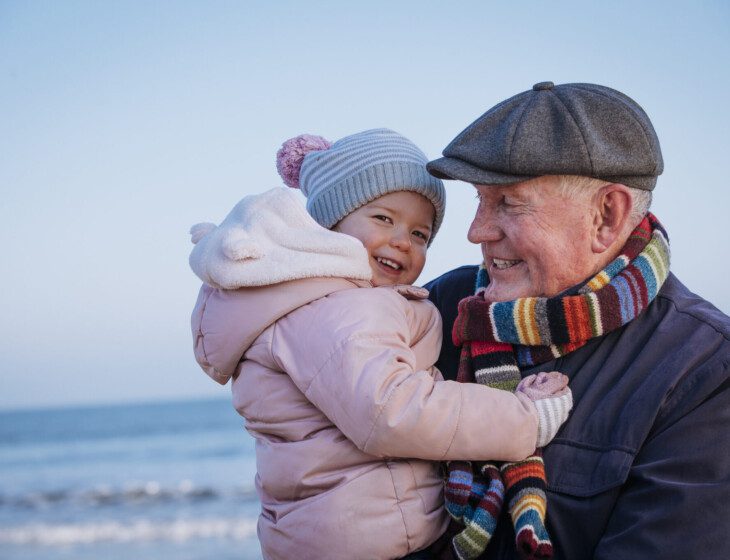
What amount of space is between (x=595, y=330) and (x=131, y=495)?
43.6 ft

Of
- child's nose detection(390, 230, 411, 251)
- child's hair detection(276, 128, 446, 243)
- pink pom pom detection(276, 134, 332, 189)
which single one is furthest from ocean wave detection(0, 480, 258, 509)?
child's nose detection(390, 230, 411, 251)

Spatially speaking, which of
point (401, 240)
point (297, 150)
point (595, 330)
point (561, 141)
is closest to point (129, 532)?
Answer: point (297, 150)

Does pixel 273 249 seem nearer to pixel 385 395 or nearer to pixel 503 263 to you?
pixel 385 395

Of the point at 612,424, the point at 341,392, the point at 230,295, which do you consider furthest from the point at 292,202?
the point at 612,424

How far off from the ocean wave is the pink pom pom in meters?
10.3

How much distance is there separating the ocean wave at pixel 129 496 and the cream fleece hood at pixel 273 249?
10.9 meters

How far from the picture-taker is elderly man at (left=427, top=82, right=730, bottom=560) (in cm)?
200

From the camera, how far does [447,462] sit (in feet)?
7.51

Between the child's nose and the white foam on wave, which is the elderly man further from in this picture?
the white foam on wave

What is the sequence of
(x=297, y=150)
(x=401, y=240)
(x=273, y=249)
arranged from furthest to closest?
(x=297, y=150), (x=401, y=240), (x=273, y=249)

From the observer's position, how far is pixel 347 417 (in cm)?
207

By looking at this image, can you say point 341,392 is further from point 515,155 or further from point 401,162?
point 401,162

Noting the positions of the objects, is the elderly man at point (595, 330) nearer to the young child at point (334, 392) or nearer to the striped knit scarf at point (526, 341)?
the striped knit scarf at point (526, 341)

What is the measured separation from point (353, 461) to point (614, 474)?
25.5 inches
